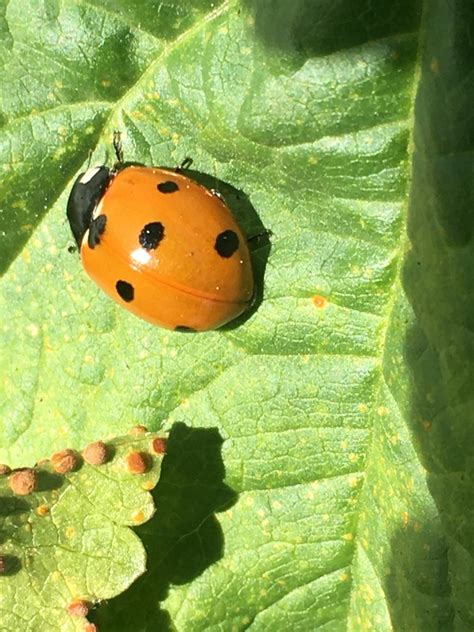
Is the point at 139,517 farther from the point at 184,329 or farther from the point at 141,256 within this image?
the point at 141,256

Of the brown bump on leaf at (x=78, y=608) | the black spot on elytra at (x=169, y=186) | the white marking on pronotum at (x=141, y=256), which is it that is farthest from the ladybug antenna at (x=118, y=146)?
the brown bump on leaf at (x=78, y=608)

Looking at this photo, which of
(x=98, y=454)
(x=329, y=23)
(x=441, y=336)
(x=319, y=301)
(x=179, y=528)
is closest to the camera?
(x=329, y=23)

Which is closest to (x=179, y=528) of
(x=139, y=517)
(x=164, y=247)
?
(x=139, y=517)

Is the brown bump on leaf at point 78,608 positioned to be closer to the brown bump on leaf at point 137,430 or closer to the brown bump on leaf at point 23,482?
the brown bump on leaf at point 23,482

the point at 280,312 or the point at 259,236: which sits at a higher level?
the point at 259,236

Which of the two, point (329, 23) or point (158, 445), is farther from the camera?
point (158, 445)
